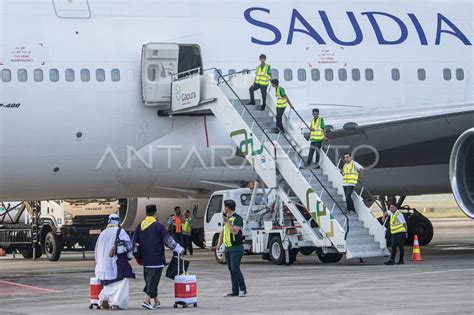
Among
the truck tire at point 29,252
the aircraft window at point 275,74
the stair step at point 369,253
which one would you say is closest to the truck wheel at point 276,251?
the stair step at point 369,253

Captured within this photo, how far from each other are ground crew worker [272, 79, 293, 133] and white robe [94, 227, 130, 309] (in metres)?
7.53

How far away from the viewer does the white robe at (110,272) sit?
42.7ft

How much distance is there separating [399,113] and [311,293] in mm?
8562

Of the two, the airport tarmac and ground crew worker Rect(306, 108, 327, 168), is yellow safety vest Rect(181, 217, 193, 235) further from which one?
ground crew worker Rect(306, 108, 327, 168)

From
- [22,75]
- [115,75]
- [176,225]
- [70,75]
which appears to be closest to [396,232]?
[115,75]

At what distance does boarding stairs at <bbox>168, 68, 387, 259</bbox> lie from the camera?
19.0 metres

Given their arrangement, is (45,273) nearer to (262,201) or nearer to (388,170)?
(262,201)

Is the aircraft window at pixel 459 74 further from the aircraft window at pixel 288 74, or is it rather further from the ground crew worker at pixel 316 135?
the ground crew worker at pixel 316 135

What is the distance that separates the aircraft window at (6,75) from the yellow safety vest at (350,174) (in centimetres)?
642

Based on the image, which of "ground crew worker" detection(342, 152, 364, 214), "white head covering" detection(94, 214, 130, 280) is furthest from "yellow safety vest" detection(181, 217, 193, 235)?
"white head covering" detection(94, 214, 130, 280)

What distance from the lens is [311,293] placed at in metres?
14.1

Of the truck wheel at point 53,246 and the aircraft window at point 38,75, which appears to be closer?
the aircraft window at point 38,75

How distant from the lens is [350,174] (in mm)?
19422

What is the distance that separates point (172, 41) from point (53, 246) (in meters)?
6.39
